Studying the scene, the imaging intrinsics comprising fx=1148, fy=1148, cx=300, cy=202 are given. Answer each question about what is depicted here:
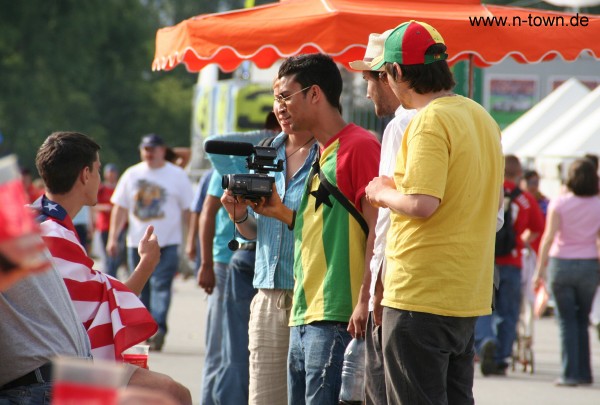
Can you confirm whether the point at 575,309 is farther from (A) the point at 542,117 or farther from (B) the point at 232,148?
(A) the point at 542,117

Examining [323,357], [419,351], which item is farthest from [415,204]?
[323,357]

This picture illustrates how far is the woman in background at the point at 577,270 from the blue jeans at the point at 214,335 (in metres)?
3.56

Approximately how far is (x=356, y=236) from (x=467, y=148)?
0.81m

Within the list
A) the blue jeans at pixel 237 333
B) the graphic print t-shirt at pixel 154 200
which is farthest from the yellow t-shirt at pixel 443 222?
the graphic print t-shirt at pixel 154 200

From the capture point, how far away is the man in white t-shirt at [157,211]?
11.2 metres

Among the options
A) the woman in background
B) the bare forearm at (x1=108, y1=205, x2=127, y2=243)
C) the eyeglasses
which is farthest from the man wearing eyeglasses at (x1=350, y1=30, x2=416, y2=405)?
the bare forearm at (x1=108, y1=205, x2=127, y2=243)

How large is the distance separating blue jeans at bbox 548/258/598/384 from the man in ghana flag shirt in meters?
5.87

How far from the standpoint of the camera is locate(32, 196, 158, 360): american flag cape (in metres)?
4.38

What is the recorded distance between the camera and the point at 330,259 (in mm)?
4746

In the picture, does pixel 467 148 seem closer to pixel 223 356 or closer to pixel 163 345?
pixel 223 356

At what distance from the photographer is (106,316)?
4512mm

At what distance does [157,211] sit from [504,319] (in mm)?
3558

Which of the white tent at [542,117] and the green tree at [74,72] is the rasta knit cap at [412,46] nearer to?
the white tent at [542,117]

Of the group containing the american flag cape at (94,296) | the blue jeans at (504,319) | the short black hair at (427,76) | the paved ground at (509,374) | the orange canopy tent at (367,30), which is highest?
the orange canopy tent at (367,30)
